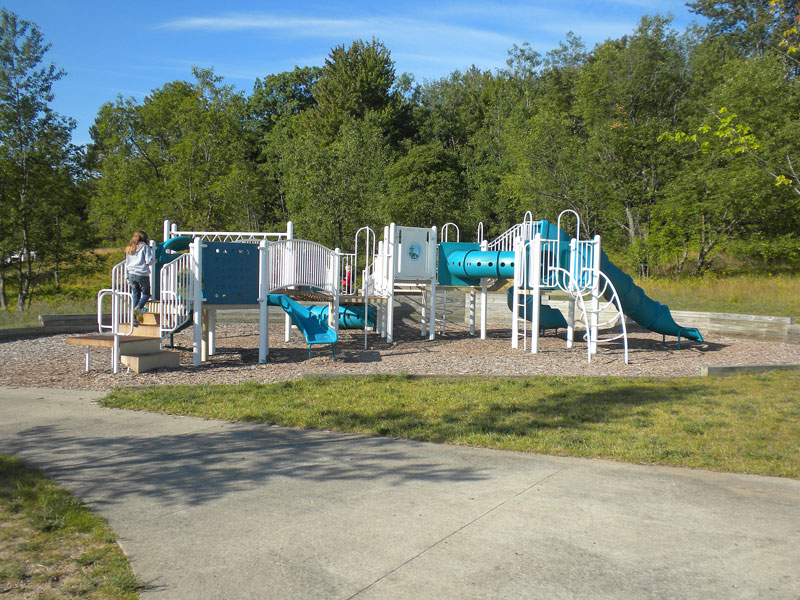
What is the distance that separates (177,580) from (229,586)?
289 millimetres

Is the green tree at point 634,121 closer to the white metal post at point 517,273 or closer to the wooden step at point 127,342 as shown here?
the white metal post at point 517,273

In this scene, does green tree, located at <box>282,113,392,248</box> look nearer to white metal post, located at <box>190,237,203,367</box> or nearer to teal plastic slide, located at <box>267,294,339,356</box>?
teal plastic slide, located at <box>267,294,339,356</box>

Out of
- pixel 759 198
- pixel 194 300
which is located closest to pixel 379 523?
pixel 194 300

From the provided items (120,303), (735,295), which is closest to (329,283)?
(120,303)

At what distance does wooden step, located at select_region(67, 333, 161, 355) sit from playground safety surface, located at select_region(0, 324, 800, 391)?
1.47 feet

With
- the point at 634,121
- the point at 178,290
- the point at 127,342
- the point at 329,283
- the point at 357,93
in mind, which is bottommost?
the point at 127,342

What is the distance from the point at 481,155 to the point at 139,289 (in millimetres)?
36494

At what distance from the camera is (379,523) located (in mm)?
4453

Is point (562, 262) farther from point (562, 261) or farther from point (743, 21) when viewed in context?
point (743, 21)

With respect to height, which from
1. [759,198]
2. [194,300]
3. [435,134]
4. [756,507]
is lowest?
[756,507]

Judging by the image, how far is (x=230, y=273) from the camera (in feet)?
39.8

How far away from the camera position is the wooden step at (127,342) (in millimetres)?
10648

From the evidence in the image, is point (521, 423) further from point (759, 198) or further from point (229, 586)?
point (759, 198)

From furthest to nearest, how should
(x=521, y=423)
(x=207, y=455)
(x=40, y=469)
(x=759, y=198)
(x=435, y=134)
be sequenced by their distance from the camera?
(x=435, y=134) → (x=759, y=198) → (x=521, y=423) → (x=207, y=455) → (x=40, y=469)
